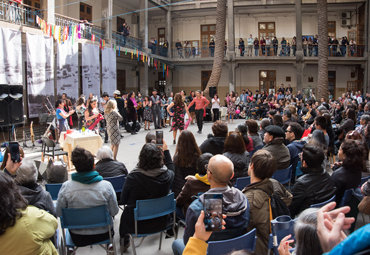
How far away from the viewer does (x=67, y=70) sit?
12.9 metres

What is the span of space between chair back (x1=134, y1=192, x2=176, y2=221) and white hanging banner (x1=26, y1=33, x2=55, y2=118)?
30.1ft

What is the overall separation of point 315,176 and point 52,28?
11131 mm

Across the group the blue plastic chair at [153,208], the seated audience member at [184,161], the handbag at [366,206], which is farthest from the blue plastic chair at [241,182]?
the handbag at [366,206]

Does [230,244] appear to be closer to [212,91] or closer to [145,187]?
[145,187]

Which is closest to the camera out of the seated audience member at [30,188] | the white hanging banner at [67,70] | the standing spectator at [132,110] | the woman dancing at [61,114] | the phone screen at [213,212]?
the phone screen at [213,212]

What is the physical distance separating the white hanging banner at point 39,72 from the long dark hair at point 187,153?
28.0 feet

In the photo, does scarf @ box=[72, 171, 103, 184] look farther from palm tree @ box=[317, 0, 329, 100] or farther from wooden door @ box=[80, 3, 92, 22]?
palm tree @ box=[317, 0, 329, 100]

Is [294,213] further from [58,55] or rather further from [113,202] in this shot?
[58,55]

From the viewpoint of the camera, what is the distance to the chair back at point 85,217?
288cm

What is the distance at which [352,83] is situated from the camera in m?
23.7

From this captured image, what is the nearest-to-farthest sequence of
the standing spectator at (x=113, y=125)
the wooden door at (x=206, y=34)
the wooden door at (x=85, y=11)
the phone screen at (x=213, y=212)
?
the phone screen at (x=213, y=212) → the standing spectator at (x=113, y=125) → the wooden door at (x=85, y=11) → the wooden door at (x=206, y=34)

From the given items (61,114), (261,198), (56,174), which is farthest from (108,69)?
(261,198)

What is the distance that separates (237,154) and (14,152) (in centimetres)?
252

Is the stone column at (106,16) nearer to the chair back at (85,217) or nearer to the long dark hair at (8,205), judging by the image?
the chair back at (85,217)
